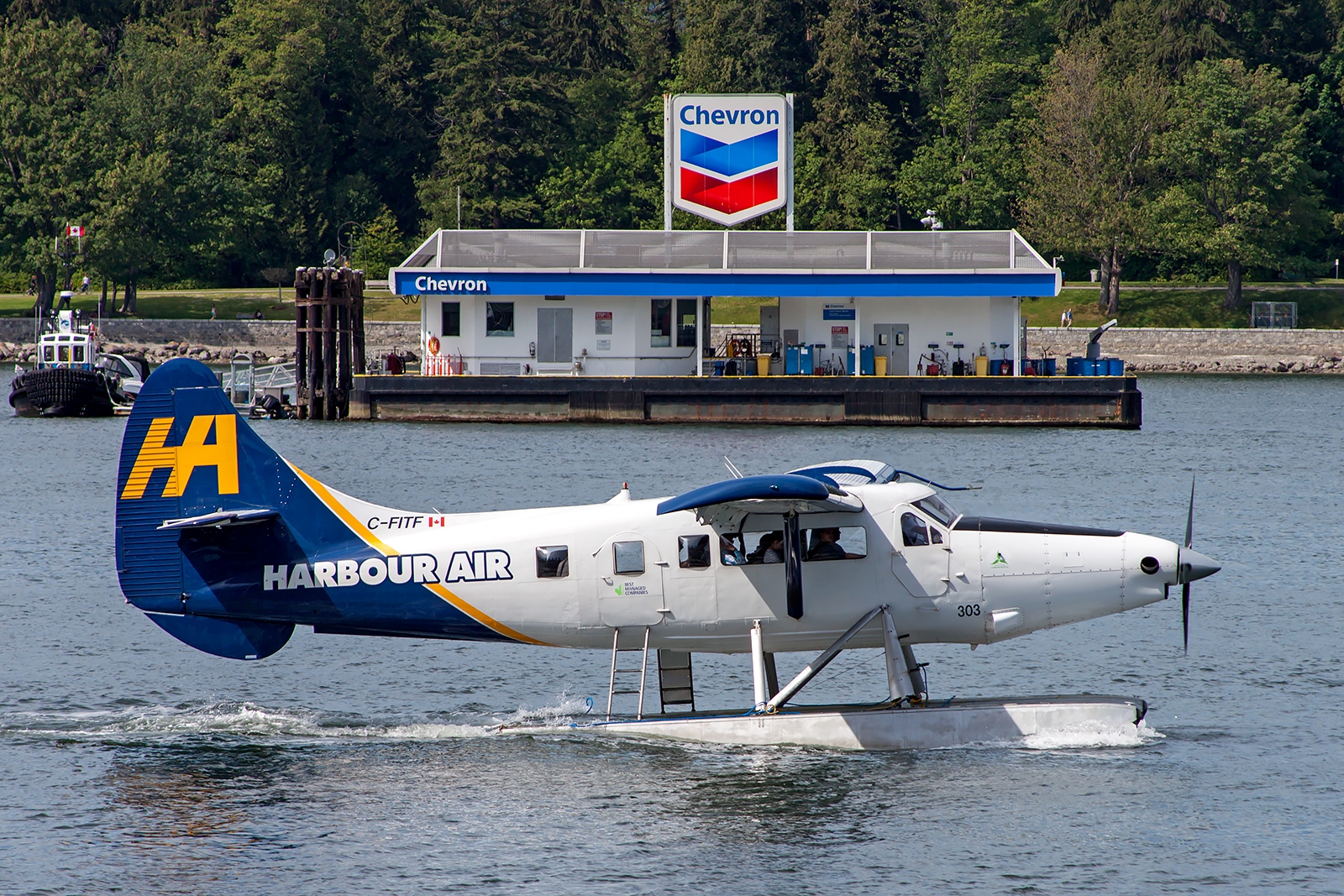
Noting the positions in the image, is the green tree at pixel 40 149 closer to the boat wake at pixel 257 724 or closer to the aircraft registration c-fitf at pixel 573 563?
the boat wake at pixel 257 724

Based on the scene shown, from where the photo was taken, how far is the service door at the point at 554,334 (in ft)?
162

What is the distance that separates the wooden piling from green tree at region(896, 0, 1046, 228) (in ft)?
154

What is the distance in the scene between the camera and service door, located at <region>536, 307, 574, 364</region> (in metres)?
49.5

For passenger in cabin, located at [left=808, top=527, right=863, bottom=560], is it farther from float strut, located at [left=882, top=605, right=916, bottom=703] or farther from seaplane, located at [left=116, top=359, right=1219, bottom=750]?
float strut, located at [left=882, top=605, right=916, bottom=703]

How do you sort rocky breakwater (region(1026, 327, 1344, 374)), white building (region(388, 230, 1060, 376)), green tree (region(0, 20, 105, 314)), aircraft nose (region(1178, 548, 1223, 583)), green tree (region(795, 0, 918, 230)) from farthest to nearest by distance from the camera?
green tree (region(795, 0, 918, 230))
green tree (region(0, 20, 105, 314))
rocky breakwater (region(1026, 327, 1344, 374))
white building (region(388, 230, 1060, 376))
aircraft nose (region(1178, 548, 1223, 583))

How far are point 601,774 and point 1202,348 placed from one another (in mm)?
70632

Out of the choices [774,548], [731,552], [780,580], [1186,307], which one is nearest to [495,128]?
[1186,307]

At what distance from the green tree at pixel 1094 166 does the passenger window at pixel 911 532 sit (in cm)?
7170

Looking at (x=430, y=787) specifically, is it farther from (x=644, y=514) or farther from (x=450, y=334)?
(x=450, y=334)

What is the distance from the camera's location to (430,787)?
14.6 metres

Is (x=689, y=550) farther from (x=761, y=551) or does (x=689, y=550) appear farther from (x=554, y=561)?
(x=554, y=561)

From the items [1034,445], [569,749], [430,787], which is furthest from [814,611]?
[1034,445]

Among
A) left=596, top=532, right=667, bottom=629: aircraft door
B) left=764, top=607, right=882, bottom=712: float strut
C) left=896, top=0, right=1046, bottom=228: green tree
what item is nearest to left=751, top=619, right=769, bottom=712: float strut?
left=764, top=607, right=882, bottom=712: float strut

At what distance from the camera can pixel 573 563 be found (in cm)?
1519
